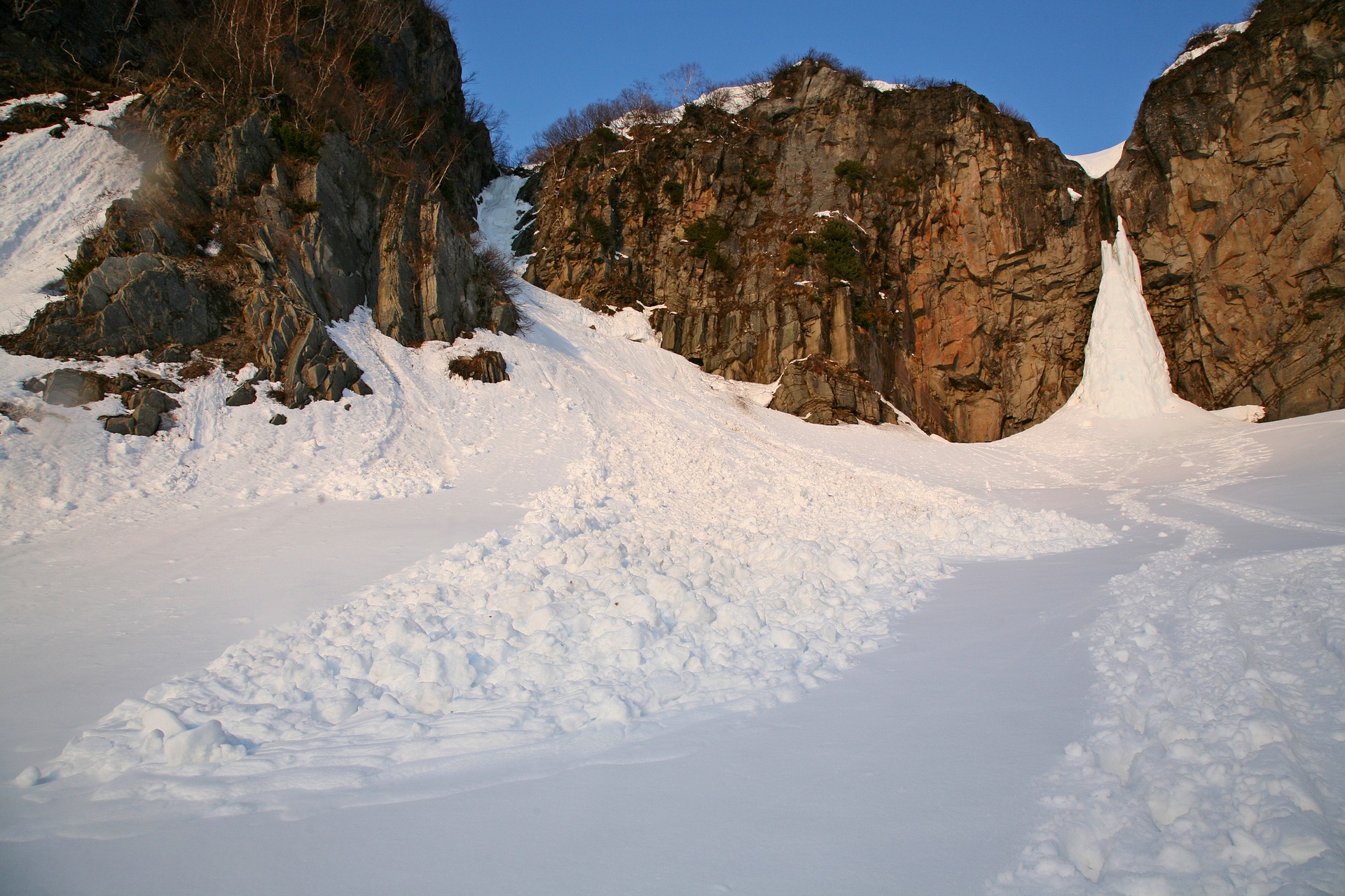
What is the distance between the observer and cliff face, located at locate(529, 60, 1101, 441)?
92.6 feet

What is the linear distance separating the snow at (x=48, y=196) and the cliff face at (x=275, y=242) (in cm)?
59

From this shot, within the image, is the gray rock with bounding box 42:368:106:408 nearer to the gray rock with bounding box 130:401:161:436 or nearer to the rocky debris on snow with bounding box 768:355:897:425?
the gray rock with bounding box 130:401:161:436

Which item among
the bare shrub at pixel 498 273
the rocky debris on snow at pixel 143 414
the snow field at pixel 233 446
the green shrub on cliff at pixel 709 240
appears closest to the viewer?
the snow field at pixel 233 446

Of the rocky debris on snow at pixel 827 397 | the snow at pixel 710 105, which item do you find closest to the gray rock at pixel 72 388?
the rocky debris on snow at pixel 827 397

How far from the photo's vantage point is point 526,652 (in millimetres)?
5230

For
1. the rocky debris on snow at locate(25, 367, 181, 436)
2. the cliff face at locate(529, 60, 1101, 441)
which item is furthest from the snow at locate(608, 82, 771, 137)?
the rocky debris on snow at locate(25, 367, 181, 436)

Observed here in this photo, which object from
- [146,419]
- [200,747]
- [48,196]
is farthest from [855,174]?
[200,747]

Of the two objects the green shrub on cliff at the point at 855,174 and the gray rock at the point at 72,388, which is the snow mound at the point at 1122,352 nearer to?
the green shrub on cliff at the point at 855,174

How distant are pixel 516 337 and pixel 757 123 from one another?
853 inches

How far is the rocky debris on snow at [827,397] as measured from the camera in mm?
25734

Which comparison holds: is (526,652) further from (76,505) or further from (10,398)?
(10,398)

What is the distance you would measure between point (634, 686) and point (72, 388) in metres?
13.0

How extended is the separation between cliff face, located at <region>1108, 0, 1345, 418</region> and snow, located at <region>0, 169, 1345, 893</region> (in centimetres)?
1517

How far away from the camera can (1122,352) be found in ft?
84.4
